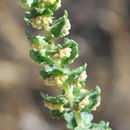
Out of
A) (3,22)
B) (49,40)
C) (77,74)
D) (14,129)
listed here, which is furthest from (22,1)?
(3,22)

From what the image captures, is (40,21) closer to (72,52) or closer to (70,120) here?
(72,52)

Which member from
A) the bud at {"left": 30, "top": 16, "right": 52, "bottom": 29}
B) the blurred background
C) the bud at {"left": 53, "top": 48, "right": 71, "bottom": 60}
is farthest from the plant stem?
the blurred background

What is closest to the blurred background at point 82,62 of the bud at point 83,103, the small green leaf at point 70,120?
the small green leaf at point 70,120

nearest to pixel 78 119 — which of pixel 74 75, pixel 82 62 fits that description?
pixel 74 75

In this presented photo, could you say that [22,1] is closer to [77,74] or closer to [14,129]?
[77,74]

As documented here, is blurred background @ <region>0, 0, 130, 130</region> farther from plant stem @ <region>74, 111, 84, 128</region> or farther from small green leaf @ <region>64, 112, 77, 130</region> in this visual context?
plant stem @ <region>74, 111, 84, 128</region>

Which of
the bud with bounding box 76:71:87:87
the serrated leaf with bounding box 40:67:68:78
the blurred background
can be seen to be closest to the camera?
the serrated leaf with bounding box 40:67:68:78

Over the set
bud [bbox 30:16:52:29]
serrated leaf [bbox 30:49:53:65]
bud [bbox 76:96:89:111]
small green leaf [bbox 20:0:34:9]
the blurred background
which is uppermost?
the blurred background
